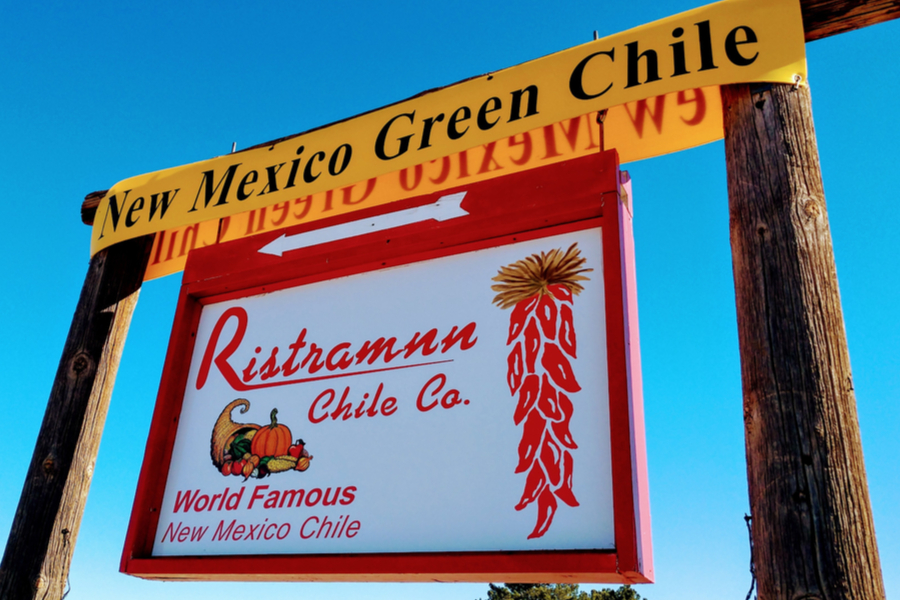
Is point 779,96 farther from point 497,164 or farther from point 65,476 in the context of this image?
point 65,476

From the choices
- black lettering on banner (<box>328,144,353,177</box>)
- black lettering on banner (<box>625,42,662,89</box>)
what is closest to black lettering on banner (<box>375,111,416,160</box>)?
black lettering on banner (<box>328,144,353,177</box>)

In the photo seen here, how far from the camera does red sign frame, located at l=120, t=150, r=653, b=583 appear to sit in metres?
2.49

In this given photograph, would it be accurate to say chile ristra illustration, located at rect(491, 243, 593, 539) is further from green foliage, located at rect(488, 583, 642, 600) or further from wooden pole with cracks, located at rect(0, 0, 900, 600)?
green foliage, located at rect(488, 583, 642, 600)

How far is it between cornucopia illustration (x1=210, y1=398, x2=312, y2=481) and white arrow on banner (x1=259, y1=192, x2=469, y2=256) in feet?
2.61

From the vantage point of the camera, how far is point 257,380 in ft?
11.5

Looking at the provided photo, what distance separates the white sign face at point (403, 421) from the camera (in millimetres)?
2691

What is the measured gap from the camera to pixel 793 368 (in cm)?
230

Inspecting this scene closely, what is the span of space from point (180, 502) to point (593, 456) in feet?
6.22

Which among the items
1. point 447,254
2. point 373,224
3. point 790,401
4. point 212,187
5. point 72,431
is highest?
point 212,187

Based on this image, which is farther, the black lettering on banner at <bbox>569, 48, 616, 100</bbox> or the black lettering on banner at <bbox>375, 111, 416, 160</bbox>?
the black lettering on banner at <bbox>375, 111, 416, 160</bbox>

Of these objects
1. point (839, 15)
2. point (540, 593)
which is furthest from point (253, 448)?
point (540, 593)

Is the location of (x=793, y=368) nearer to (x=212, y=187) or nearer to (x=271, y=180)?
(x=271, y=180)

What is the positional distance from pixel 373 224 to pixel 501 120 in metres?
0.76

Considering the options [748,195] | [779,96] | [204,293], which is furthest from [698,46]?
[204,293]
